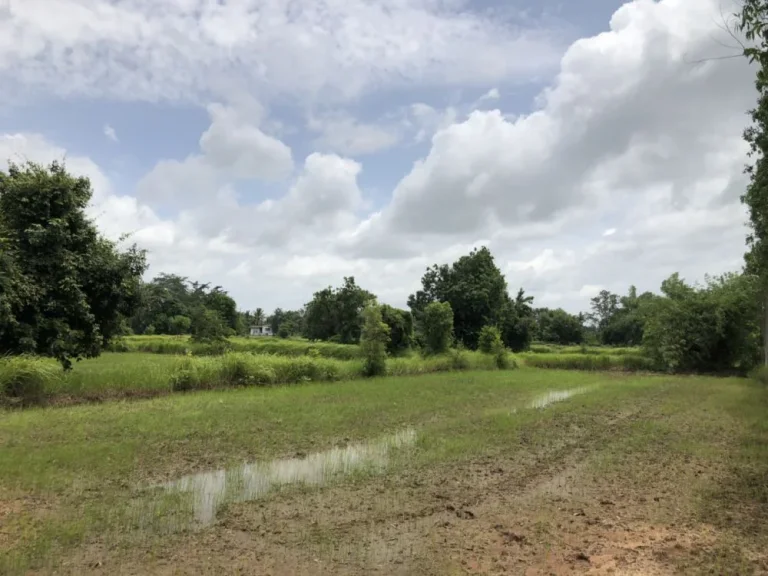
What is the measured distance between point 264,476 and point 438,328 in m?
25.2

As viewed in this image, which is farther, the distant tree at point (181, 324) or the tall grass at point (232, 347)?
the distant tree at point (181, 324)

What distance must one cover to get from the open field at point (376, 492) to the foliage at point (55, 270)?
2.41m

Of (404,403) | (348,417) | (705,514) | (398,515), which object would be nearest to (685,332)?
(404,403)

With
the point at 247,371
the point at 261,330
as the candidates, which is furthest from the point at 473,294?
the point at 261,330

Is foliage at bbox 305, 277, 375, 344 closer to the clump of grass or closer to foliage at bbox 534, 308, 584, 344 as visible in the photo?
the clump of grass

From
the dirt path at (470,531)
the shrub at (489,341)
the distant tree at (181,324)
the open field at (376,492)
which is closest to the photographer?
the dirt path at (470,531)

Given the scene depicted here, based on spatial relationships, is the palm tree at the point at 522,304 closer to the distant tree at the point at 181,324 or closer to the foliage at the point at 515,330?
the foliage at the point at 515,330

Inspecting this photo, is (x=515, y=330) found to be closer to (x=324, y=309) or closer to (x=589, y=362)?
(x=589, y=362)

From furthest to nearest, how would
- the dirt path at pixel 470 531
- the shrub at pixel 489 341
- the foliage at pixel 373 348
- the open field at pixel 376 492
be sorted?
1. the shrub at pixel 489 341
2. the foliage at pixel 373 348
3. the open field at pixel 376 492
4. the dirt path at pixel 470 531

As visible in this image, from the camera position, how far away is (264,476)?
7.49 m

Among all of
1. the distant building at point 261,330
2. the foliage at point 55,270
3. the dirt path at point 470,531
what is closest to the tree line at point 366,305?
the foliage at point 55,270

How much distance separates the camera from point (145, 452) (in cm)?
855

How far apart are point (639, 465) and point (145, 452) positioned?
783cm

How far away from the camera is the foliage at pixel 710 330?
30.4m
